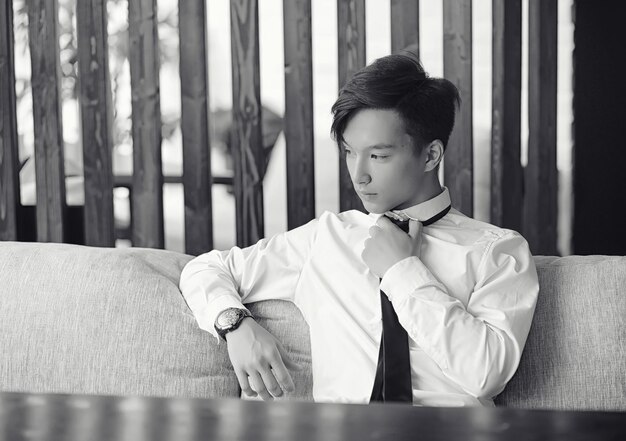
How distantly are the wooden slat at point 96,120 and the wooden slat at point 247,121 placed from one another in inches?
14.9

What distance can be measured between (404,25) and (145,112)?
2.47 ft

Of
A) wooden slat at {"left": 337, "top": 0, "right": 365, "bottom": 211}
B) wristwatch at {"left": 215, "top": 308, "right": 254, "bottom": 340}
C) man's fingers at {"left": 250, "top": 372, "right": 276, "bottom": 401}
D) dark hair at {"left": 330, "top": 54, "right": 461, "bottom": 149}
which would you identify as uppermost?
wooden slat at {"left": 337, "top": 0, "right": 365, "bottom": 211}

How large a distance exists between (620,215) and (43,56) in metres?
1.77

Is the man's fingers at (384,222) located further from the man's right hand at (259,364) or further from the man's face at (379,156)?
the man's right hand at (259,364)

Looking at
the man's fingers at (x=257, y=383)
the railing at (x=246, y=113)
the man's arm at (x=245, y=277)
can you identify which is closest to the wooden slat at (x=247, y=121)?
the railing at (x=246, y=113)

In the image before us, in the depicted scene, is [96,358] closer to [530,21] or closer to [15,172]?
[15,172]

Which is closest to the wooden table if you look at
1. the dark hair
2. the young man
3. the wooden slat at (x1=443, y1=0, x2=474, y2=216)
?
the young man

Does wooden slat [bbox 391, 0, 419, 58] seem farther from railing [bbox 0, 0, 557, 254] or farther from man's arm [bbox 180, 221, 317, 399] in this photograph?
man's arm [bbox 180, 221, 317, 399]

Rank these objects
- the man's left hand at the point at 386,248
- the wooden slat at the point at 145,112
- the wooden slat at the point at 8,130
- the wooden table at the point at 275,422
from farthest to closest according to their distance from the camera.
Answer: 1. the wooden slat at the point at 8,130
2. the wooden slat at the point at 145,112
3. the man's left hand at the point at 386,248
4. the wooden table at the point at 275,422

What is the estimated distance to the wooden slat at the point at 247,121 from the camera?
2086mm

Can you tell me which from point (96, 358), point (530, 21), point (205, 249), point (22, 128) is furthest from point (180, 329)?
point (22, 128)

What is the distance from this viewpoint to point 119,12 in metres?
2.92

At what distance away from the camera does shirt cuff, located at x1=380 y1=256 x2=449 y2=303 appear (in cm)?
139

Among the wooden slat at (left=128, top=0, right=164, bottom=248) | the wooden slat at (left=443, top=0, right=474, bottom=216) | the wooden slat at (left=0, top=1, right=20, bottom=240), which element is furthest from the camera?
the wooden slat at (left=0, top=1, right=20, bottom=240)
